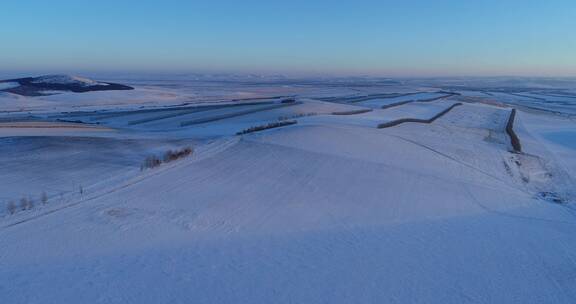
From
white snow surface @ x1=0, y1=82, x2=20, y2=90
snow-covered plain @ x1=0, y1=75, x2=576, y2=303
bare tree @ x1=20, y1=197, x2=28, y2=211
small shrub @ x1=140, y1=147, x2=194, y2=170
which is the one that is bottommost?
white snow surface @ x1=0, y1=82, x2=20, y2=90

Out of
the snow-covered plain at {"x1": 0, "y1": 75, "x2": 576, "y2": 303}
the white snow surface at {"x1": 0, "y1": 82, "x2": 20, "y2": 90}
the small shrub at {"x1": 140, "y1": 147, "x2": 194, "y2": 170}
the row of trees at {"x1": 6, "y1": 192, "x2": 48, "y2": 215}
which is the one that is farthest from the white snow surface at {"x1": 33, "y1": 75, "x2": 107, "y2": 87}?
the row of trees at {"x1": 6, "y1": 192, "x2": 48, "y2": 215}

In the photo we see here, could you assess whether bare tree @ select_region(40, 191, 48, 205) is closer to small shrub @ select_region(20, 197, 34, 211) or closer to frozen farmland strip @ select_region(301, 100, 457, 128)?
small shrub @ select_region(20, 197, 34, 211)

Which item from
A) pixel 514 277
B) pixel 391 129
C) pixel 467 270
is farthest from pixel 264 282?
pixel 391 129

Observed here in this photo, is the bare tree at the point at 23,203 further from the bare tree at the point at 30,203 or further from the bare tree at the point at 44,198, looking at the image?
the bare tree at the point at 44,198

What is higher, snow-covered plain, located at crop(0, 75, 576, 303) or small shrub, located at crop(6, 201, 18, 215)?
small shrub, located at crop(6, 201, 18, 215)

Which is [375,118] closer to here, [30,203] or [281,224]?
[281,224]

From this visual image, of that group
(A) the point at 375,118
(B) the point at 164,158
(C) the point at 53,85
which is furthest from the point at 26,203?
(C) the point at 53,85

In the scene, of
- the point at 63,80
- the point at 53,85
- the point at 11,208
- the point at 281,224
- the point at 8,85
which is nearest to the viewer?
the point at 11,208

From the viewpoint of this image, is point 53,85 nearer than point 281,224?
No

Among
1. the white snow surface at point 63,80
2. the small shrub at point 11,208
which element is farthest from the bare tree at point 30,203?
the white snow surface at point 63,80

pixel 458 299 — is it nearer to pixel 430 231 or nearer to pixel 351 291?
pixel 351 291

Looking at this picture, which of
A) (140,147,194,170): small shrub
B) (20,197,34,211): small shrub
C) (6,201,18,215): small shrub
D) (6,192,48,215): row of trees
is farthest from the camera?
(140,147,194,170): small shrub
